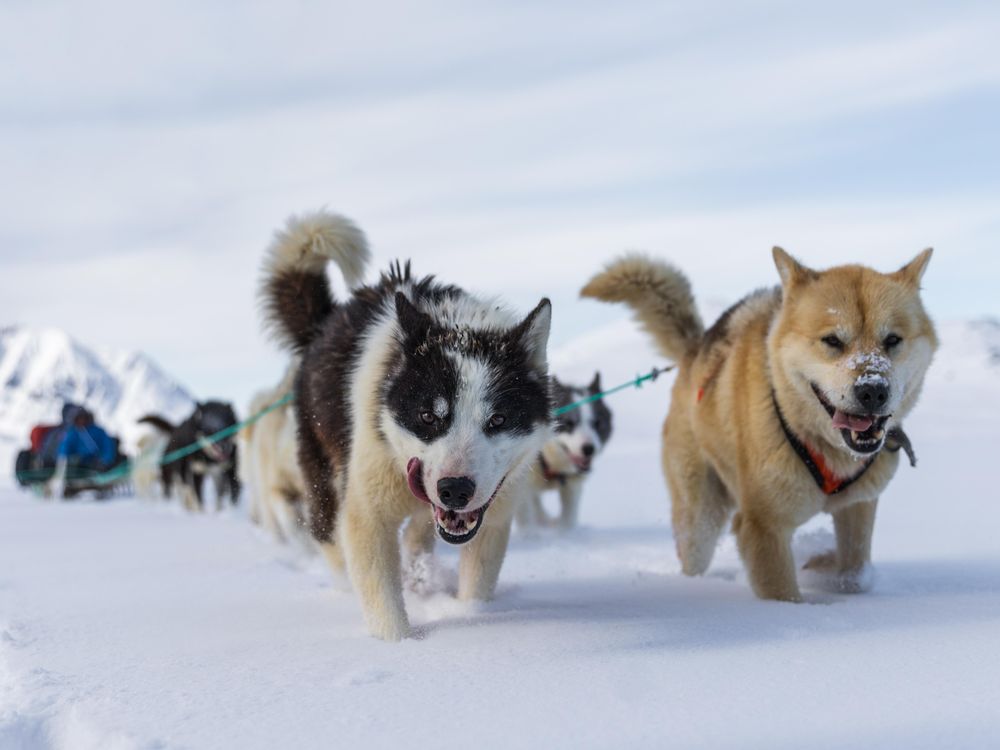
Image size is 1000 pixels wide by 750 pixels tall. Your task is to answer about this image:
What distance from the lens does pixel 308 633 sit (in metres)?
3.43

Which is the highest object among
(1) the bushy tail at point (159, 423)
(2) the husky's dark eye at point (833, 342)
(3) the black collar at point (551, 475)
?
(1) the bushy tail at point (159, 423)

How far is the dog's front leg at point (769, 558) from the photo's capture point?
3.91 meters

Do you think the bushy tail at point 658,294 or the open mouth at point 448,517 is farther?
the bushy tail at point 658,294

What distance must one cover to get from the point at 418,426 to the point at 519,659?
30.9 inches

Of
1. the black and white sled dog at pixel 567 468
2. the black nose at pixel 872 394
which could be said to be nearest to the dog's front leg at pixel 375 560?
the black nose at pixel 872 394

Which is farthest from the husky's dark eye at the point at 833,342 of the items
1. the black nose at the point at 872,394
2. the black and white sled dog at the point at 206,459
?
the black and white sled dog at the point at 206,459

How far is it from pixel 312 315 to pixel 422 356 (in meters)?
1.81

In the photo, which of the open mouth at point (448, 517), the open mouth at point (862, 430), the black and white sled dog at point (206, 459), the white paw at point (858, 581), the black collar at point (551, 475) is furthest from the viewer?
the black and white sled dog at point (206, 459)

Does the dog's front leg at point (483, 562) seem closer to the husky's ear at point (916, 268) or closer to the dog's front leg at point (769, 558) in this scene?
the dog's front leg at point (769, 558)

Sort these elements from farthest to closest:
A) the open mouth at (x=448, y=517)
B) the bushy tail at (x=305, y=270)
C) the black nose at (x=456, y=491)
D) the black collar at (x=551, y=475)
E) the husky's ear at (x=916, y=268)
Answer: the black collar at (x=551, y=475)
the bushy tail at (x=305, y=270)
the husky's ear at (x=916, y=268)
the open mouth at (x=448, y=517)
the black nose at (x=456, y=491)

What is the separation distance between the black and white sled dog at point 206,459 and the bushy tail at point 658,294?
753cm

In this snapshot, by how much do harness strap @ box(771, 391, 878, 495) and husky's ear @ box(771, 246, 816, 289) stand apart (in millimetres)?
538

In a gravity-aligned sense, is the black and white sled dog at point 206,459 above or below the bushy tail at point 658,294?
below

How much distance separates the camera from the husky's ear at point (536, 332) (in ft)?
11.3
